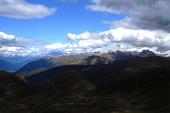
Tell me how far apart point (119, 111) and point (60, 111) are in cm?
3446

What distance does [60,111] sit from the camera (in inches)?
7736

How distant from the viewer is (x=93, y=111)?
198 m

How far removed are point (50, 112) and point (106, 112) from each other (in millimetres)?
30918

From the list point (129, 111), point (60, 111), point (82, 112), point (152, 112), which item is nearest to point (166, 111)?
point (152, 112)

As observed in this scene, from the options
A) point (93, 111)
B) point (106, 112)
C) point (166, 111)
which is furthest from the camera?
point (93, 111)

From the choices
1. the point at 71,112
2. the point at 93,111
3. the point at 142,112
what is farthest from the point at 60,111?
the point at 142,112

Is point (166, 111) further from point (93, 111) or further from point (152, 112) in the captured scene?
point (93, 111)

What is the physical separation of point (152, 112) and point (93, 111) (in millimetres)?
35894

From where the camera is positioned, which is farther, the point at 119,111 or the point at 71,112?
the point at 71,112

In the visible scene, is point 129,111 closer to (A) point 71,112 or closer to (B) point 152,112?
(B) point 152,112

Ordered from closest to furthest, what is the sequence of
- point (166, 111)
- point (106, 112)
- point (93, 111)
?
point (166, 111), point (106, 112), point (93, 111)

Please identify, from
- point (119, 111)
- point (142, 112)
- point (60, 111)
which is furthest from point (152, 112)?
point (60, 111)

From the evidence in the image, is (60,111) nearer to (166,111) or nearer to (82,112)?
(82,112)

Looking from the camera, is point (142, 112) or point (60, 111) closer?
point (142, 112)
